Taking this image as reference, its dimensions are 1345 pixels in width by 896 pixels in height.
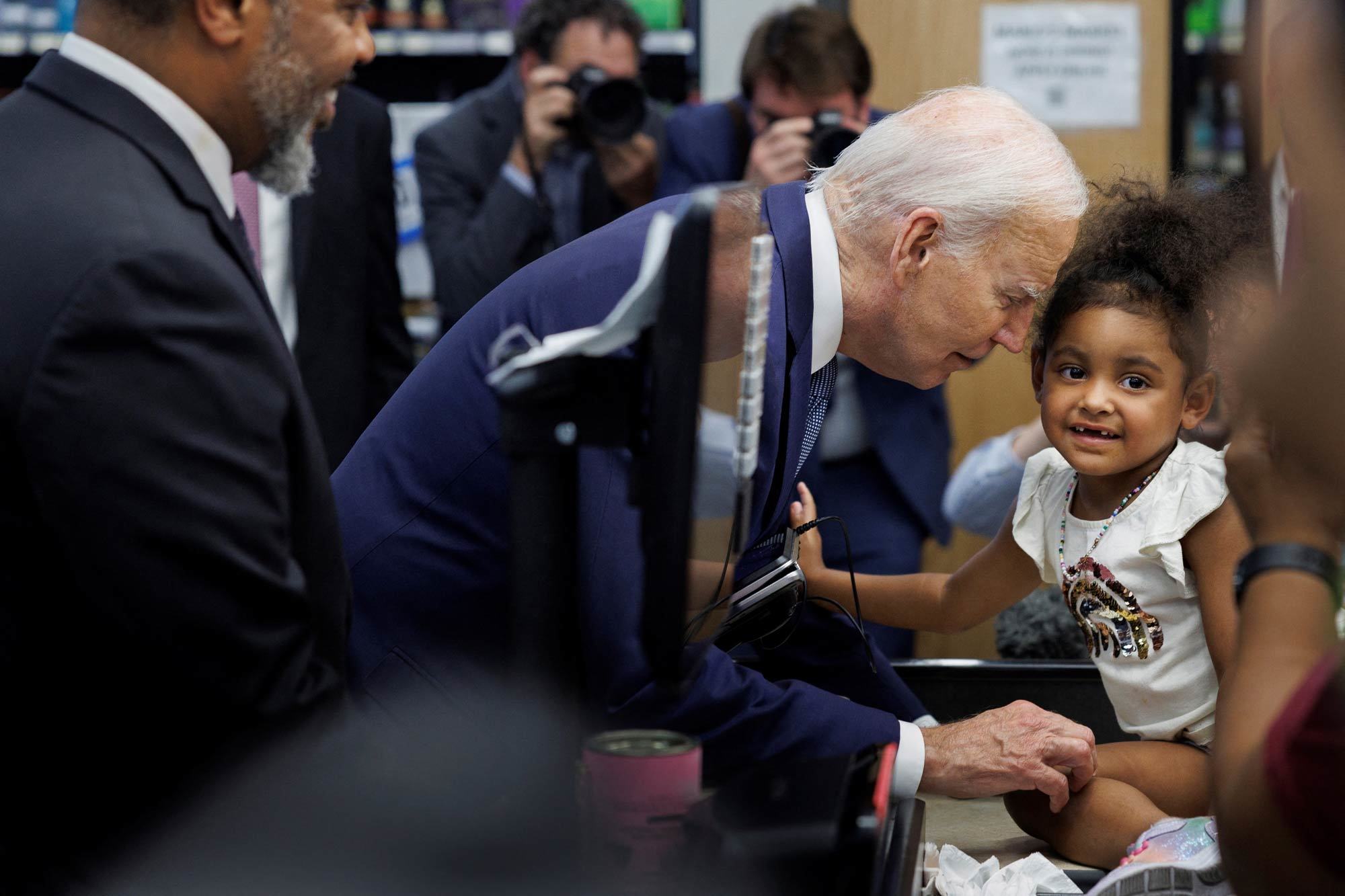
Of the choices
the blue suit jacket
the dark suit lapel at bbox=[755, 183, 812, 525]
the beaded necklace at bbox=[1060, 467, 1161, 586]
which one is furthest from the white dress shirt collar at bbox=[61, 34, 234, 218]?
the beaded necklace at bbox=[1060, 467, 1161, 586]

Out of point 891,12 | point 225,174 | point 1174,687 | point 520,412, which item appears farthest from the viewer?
point 891,12

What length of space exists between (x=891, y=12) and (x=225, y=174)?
2564mm

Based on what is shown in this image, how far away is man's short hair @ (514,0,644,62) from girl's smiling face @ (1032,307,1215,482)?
1507mm

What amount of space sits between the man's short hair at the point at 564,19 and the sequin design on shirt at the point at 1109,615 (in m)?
1.62

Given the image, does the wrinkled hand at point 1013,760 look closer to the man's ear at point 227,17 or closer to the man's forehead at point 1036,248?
the man's forehead at point 1036,248

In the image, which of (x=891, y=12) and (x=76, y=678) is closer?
(x=76, y=678)

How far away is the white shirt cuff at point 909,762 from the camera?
3.94 feet

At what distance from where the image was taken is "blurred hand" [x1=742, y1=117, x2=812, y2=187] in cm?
233

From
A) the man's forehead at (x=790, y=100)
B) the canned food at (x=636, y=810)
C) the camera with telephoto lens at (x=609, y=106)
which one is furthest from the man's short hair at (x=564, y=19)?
the canned food at (x=636, y=810)

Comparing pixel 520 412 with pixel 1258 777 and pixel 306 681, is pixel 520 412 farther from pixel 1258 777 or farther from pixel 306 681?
pixel 1258 777

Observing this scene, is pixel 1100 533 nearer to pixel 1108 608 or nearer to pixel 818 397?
pixel 1108 608

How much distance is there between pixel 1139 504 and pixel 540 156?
1.53m

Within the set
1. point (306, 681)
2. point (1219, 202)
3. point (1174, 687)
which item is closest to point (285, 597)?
point (306, 681)

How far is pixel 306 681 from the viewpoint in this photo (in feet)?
3.08
